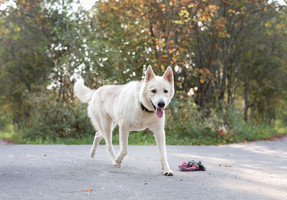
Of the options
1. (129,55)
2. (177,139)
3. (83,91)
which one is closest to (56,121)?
(129,55)

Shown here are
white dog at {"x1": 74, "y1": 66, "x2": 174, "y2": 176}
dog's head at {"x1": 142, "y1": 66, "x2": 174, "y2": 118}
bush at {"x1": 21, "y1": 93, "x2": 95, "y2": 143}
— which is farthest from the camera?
bush at {"x1": 21, "y1": 93, "x2": 95, "y2": 143}

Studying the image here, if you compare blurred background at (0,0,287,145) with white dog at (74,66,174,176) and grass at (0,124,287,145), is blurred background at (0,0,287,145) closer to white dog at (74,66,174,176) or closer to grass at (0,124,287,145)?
grass at (0,124,287,145)

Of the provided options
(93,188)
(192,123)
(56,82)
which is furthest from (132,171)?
(56,82)

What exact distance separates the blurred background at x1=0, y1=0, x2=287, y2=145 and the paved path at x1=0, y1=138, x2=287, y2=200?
3966 mm

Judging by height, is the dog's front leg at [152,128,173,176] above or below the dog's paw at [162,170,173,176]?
above

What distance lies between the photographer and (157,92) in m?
4.98

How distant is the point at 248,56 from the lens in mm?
17219

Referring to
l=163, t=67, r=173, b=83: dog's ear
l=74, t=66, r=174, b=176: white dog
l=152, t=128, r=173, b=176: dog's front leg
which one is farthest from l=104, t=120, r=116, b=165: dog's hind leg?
l=163, t=67, r=173, b=83: dog's ear

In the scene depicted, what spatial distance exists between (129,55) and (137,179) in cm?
843

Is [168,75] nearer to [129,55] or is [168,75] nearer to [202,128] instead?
[202,128]

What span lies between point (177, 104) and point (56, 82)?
→ 4752mm

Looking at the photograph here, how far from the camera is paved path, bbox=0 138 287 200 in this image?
13.1 ft

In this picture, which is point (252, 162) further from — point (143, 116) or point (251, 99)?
point (251, 99)

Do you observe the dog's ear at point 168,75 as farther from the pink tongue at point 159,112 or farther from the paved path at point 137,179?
the paved path at point 137,179
